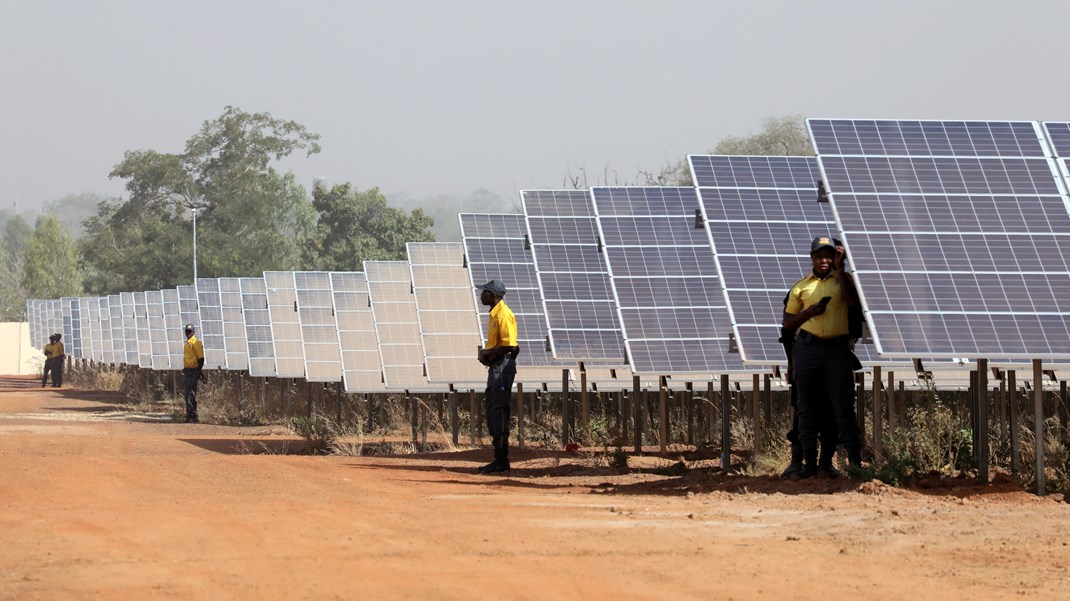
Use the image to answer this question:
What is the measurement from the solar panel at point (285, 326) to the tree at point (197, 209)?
34.5 m

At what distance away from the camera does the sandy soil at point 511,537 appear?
23.4ft

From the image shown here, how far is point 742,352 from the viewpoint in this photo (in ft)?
45.8

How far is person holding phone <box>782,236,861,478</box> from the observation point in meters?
11.9

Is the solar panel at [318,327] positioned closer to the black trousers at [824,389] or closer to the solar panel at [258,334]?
the solar panel at [258,334]

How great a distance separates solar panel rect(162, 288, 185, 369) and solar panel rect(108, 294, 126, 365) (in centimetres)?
654

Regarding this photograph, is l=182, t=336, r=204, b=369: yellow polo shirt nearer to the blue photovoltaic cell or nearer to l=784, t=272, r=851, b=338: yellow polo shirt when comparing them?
the blue photovoltaic cell

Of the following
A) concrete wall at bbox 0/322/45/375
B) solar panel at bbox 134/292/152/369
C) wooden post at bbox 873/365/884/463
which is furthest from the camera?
concrete wall at bbox 0/322/45/375

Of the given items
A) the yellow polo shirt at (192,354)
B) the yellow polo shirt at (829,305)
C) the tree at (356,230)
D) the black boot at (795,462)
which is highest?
the tree at (356,230)

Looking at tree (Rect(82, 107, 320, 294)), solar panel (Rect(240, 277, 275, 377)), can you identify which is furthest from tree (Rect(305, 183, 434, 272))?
solar panel (Rect(240, 277, 275, 377))

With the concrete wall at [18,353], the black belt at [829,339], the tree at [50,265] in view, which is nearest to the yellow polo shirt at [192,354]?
the black belt at [829,339]

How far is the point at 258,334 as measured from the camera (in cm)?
3180

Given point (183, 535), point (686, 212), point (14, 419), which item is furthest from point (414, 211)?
point (183, 535)

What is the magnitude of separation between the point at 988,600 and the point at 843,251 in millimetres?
6111

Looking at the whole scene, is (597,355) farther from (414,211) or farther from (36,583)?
(414,211)
